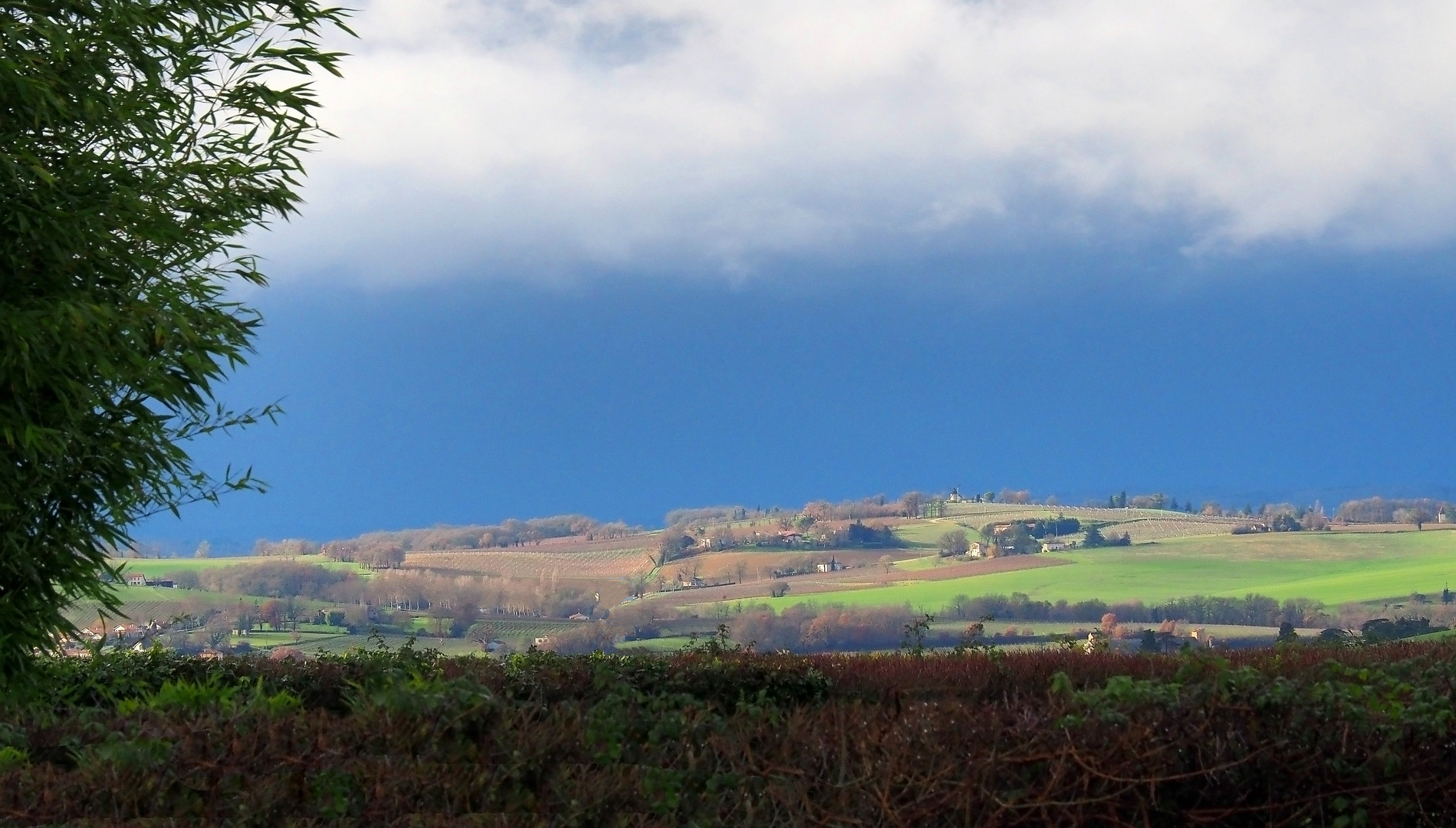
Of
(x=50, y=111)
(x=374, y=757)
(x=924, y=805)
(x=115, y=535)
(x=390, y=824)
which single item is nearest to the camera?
(x=924, y=805)

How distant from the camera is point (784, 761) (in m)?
3.64

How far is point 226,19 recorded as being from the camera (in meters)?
9.30

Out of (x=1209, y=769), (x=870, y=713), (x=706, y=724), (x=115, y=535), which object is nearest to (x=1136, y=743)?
(x=1209, y=769)

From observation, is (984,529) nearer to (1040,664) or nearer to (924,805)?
(1040,664)

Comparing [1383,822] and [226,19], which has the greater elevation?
[226,19]

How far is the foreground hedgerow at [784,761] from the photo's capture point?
329 centimetres

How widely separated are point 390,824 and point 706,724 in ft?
4.09

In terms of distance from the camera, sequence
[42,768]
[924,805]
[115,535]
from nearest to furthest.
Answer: [924,805]
[42,768]
[115,535]

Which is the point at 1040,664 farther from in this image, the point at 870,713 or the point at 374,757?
the point at 374,757

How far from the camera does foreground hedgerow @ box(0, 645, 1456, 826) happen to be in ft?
10.8

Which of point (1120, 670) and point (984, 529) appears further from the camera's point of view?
point (984, 529)

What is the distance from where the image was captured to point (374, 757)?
3.81 meters

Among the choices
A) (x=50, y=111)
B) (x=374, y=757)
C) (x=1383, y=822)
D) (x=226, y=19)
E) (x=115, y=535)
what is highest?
(x=226, y=19)

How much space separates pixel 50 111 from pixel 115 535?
325 cm
